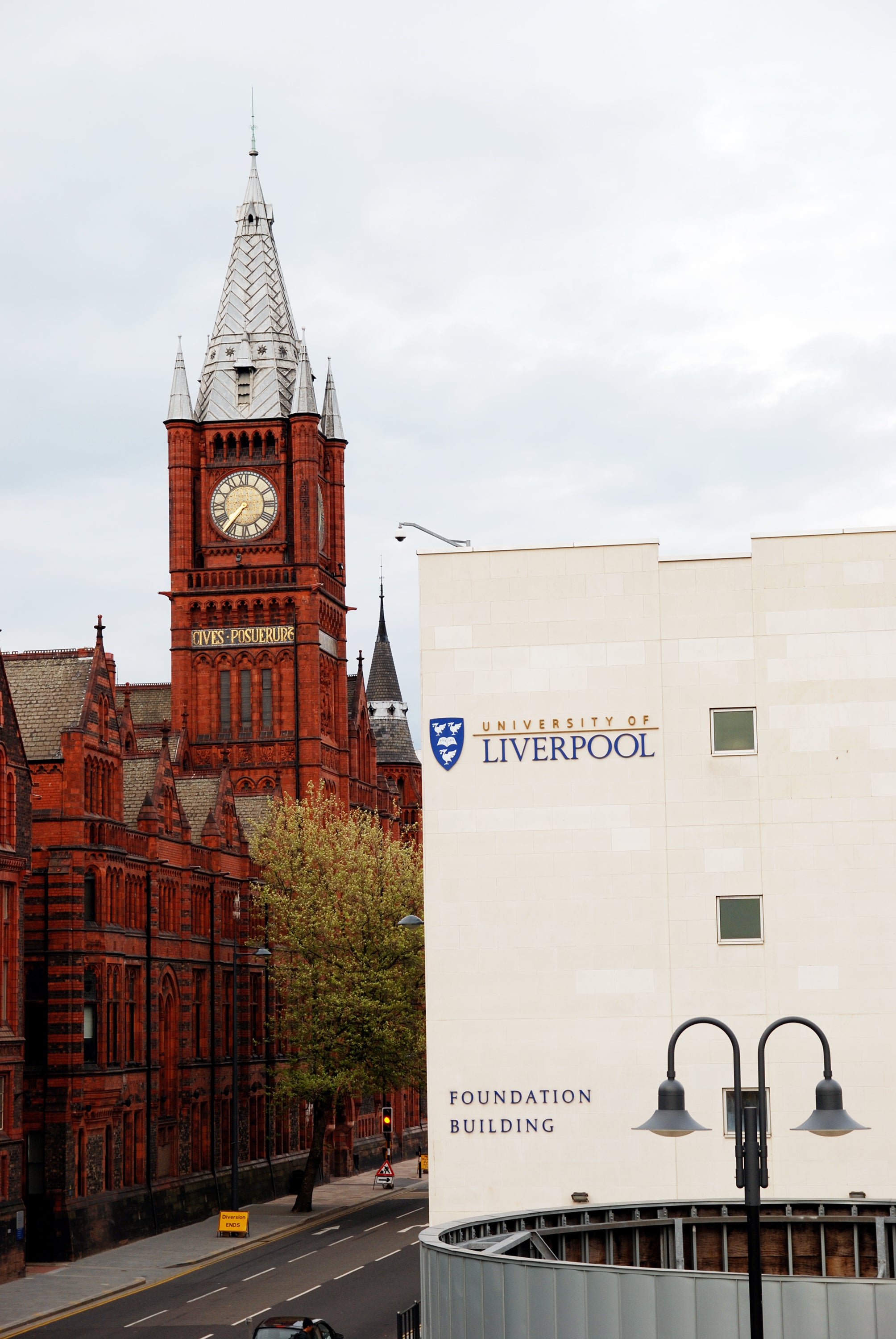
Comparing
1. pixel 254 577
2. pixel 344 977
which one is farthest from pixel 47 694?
pixel 254 577

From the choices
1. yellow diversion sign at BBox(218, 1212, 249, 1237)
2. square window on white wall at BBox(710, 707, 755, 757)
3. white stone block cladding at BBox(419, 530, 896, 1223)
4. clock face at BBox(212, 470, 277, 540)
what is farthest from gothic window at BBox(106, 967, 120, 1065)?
clock face at BBox(212, 470, 277, 540)

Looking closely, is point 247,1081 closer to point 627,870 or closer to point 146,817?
point 146,817

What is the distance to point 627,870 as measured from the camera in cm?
3784

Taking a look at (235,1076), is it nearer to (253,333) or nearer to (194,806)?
(194,806)

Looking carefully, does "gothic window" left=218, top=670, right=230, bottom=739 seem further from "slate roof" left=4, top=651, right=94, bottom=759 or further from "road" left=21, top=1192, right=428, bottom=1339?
"road" left=21, top=1192, right=428, bottom=1339

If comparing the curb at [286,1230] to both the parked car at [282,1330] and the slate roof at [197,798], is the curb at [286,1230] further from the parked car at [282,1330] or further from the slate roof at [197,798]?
the slate roof at [197,798]

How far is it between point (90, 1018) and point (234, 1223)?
8350 millimetres

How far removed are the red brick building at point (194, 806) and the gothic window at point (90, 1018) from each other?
0.10 metres

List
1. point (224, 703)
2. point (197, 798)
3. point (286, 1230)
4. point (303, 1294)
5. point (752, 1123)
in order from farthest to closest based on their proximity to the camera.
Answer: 1. point (224, 703)
2. point (197, 798)
3. point (286, 1230)
4. point (303, 1294)
5. point (752, 1123)

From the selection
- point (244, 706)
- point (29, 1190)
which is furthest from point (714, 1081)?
point (244, 706)

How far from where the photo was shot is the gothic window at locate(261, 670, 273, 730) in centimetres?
10356

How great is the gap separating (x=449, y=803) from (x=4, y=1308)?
18.9 meters

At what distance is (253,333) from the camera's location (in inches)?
4323

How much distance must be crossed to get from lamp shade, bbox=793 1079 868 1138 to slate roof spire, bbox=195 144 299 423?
3602 inches
